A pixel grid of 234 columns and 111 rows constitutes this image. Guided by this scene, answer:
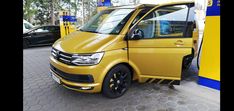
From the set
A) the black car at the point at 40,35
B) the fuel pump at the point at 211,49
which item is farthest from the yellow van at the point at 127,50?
the black car at the point at 40,35

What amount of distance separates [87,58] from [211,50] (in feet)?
6.41

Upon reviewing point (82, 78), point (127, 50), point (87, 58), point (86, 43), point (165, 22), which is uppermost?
point (165, 22)

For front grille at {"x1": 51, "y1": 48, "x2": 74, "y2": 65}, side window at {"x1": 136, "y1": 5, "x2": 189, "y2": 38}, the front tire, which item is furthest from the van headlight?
side window at {"x1": 136, "y1": 5, "x2": 189, "y2": 38}

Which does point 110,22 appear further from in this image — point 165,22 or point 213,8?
point 213,8

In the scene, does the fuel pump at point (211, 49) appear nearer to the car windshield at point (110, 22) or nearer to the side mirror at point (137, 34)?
the side mirror at point (137, 34)

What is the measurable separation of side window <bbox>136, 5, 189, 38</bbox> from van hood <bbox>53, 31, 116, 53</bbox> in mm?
708

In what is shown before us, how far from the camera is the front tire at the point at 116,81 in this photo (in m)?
3.76

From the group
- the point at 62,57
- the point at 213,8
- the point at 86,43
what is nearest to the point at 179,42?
the point at 213,8

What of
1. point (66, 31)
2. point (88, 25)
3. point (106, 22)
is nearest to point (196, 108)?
point (106, 22)

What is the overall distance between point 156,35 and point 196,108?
58.7 inches

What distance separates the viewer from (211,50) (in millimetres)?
3160

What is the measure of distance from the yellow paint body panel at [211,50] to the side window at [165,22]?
94cm

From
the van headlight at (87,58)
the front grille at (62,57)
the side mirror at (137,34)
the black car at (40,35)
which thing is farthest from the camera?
the black car at (40,35)
